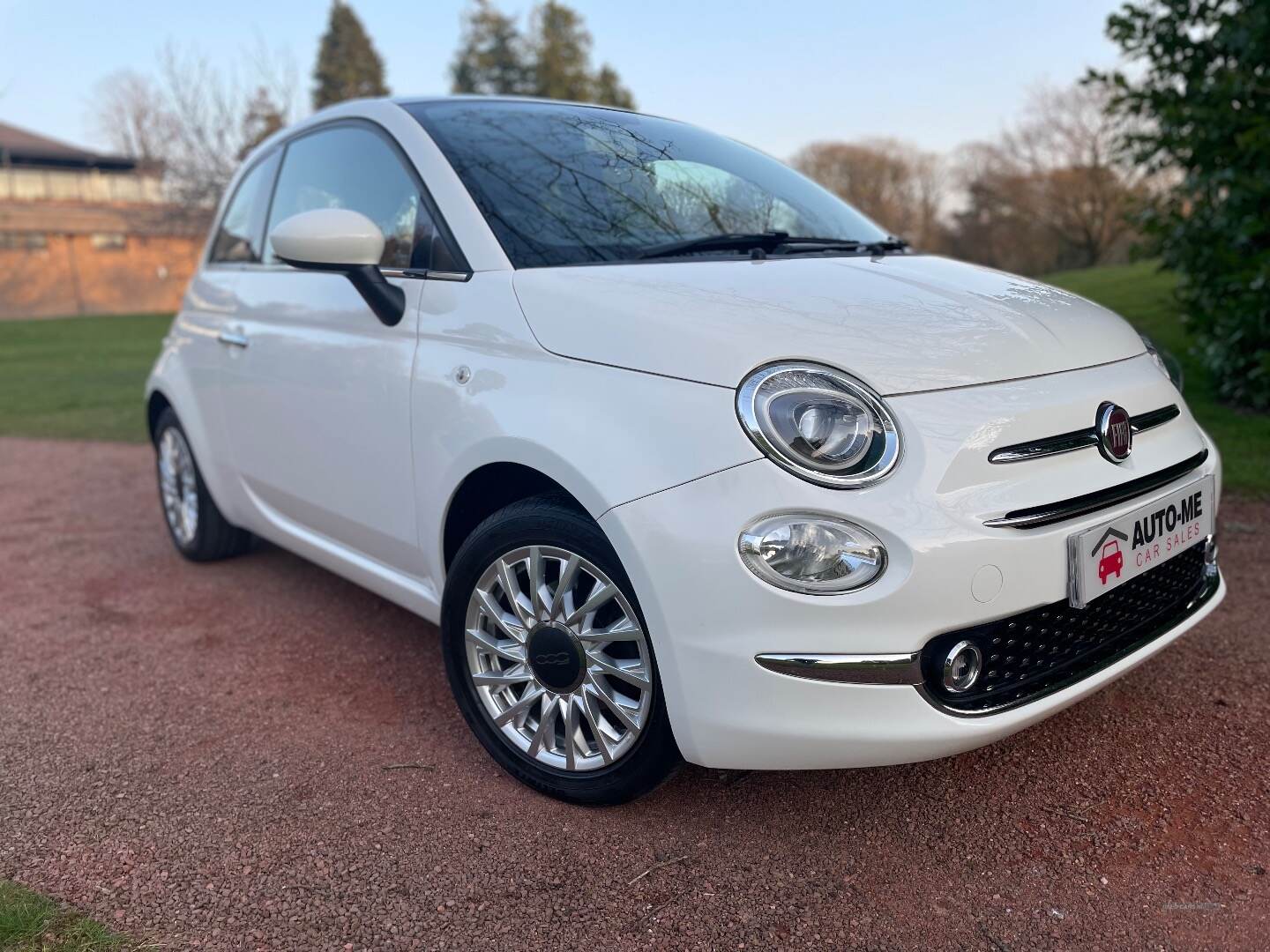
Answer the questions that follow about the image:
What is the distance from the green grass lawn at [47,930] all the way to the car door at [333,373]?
1174mm

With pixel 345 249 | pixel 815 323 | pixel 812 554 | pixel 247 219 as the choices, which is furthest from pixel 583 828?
pixel 247 219

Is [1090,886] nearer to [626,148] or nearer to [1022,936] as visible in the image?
[1022,936]

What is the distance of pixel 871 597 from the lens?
6.39ft

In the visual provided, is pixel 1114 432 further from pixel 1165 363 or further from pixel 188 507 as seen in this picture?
pixel 188 507

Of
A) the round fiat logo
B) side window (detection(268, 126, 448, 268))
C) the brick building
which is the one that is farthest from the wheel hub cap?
the brick building

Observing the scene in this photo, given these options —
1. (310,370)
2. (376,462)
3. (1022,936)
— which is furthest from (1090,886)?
(310,370)

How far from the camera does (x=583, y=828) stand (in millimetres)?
2387

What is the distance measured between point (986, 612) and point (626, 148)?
1882 mm

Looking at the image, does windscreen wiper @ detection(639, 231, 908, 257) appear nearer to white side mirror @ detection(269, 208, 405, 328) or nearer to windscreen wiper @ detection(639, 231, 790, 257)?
windscreen wiper @ detection(639, 231, 790, 257)

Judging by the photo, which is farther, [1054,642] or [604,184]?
[604,184]

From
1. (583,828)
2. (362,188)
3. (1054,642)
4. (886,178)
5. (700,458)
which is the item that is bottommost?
(583,828)

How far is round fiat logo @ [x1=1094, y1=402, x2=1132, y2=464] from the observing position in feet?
7.28

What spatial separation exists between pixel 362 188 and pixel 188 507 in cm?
202

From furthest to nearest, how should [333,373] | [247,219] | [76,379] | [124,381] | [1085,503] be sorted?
[76,379] → [124,381] → [247,219] → [333,373] → [1085,503]
